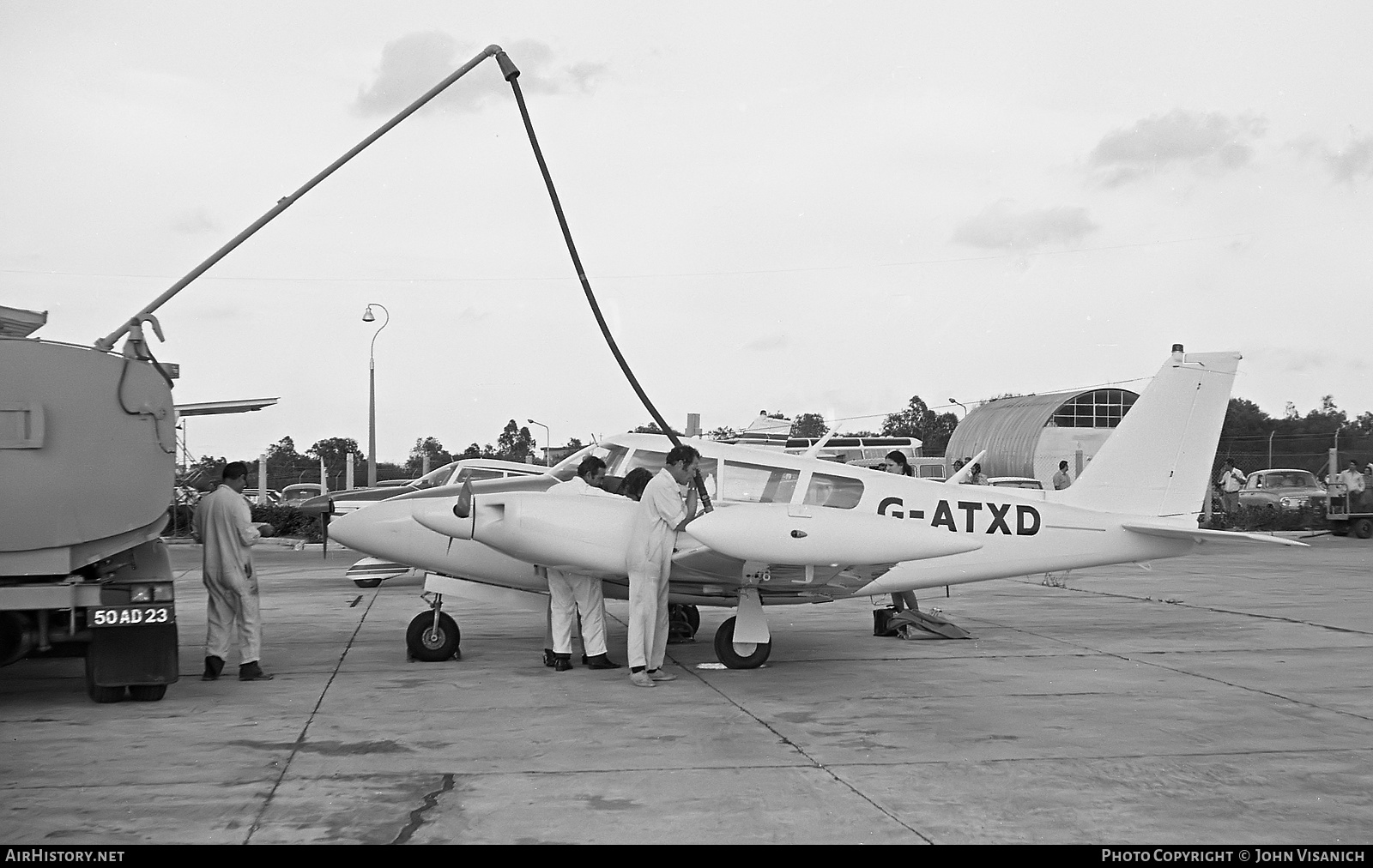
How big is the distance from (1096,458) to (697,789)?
7.06 meters

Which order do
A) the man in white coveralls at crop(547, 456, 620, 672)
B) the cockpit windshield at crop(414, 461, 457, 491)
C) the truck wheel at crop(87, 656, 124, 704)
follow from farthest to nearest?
the cockpit windshield at crop(414, 461, 457, 491) → the man in white coveralls at crop(547, 456, 620, 672) → the truck wheel at crop(87, 656, 124, 704)

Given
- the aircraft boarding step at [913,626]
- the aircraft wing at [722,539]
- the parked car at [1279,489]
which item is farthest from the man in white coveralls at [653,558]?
the parked car at [1279,489]

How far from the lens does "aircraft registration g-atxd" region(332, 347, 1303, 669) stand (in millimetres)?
8953

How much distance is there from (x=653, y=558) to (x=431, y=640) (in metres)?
2.34

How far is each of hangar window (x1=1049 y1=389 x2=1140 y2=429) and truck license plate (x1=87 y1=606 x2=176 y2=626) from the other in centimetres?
3790

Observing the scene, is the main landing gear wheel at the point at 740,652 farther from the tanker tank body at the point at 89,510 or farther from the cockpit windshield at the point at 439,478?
the cockpit windshield at the point at 439,478

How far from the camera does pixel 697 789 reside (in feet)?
18.8

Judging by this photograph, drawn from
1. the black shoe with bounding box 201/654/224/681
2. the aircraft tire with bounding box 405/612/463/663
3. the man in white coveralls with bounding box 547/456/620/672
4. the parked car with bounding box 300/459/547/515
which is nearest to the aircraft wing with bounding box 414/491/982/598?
the man in white coveralls with bounding box 547/456/620/672

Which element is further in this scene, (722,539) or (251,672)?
(251,672)

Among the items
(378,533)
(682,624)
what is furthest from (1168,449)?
(378,533)

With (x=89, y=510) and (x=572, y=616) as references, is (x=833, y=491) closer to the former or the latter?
(x=572, y=616)

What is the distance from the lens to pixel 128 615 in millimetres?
7785

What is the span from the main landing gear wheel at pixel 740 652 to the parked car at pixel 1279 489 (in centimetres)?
2655

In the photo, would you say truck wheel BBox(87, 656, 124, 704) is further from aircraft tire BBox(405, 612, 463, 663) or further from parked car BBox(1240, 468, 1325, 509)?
parked car BBox(1240, 468, 1325, 509)
